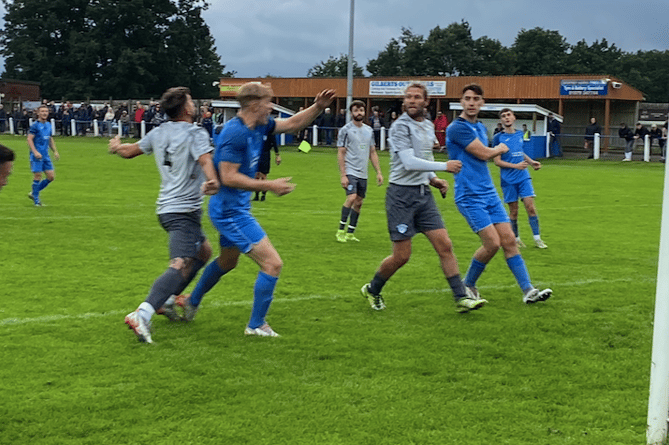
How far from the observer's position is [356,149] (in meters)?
13.1

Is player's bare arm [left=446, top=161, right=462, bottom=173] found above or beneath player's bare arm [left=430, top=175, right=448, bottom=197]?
above

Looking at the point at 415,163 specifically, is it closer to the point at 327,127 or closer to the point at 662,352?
the point at 662,352

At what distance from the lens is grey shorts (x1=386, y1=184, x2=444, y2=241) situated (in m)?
7.60

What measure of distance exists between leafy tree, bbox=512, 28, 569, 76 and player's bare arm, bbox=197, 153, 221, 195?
88.9 m

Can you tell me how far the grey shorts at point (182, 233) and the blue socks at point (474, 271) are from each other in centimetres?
296

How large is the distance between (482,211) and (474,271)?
0.69 metres

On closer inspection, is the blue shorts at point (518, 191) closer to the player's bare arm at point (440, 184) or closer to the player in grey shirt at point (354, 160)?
the player in grey shirt at point (354, 160)

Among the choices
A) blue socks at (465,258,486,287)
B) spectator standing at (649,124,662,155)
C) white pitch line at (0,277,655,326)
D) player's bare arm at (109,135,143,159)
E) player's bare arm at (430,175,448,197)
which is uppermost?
spectator standing at (649,124,662,155)

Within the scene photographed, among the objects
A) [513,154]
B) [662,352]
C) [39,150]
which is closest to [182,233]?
[662,352]

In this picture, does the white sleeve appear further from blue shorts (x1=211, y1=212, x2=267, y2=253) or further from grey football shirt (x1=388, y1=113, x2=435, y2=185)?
blue shorts (x1=211, y1=212, x2=267, y2=253)

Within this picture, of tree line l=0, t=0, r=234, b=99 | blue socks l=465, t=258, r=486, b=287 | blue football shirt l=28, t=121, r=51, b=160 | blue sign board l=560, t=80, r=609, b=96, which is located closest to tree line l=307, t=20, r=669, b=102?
tree line l=0, t=0, r=234, b=99

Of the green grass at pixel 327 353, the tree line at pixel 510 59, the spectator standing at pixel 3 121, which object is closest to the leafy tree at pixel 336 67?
the tree line at pixel 510 59

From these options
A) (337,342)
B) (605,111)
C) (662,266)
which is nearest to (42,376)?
(337,342)

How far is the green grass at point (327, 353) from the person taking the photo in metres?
4.81
